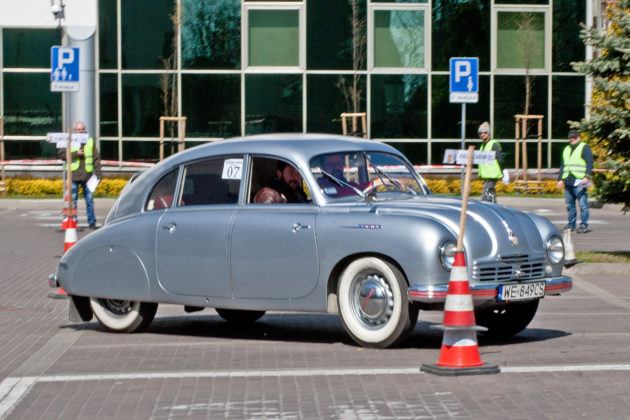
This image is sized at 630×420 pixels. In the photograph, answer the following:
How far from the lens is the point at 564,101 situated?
37.3m

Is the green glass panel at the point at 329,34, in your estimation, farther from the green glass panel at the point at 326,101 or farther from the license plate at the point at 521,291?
the license plate at the point at 521,291

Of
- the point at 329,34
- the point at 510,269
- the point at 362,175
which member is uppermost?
the point at 329,34

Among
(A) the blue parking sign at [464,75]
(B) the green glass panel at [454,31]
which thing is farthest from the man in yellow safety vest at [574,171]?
(B) the green glass panel at [454,31]

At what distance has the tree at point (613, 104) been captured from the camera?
54.8 ft

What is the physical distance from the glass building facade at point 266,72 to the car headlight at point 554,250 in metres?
26.1

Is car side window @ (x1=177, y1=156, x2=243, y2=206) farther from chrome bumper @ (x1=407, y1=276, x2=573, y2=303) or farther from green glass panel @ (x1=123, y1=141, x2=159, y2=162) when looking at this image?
green glass panel @ (x1=123, y1=141, x2=159, y2=162)

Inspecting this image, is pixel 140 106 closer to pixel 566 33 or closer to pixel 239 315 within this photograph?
pixel 566 33

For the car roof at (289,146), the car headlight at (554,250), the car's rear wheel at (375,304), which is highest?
the car roof at (289,146)

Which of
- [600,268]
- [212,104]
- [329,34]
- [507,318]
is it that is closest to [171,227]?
[507,318]

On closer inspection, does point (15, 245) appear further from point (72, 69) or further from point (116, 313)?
point (116, 313)

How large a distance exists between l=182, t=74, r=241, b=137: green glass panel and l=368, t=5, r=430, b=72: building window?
12.9ft

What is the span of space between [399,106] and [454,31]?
2.59 metres

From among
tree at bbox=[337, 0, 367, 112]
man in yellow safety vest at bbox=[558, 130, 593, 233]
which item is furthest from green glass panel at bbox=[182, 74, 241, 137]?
man in yellow safety vest at bbox=[558, 130, 593, 233]

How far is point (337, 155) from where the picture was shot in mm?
10922
